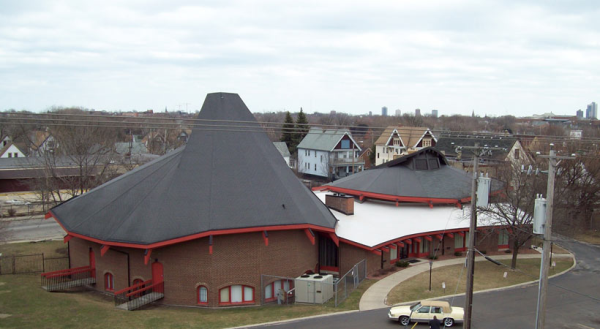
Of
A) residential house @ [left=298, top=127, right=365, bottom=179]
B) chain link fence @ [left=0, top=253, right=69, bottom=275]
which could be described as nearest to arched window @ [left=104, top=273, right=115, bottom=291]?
chain link fence @ [left=0, top=253, right=69, bottom=275]

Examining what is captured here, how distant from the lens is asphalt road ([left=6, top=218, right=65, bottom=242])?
43406mm

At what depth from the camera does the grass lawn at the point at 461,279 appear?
27.2 m

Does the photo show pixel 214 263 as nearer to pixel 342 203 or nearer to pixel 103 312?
pixel 103 312

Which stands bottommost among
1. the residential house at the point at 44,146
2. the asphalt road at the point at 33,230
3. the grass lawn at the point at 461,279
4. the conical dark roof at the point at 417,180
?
the asphalt road at the point at 33,230

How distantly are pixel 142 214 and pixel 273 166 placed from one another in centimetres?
899

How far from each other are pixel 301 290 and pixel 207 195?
7.87 meters

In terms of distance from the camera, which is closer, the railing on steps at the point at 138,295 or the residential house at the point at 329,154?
the railing on steps at the point at 138,295

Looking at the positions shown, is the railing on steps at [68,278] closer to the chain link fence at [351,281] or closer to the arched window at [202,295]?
the arched window at [202,295]

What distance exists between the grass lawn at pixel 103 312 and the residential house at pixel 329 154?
185 ft

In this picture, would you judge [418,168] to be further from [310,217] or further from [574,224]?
[310,217]

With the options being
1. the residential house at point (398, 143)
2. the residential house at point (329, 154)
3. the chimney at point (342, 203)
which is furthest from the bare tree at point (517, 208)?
the residential house at point (398, 143)

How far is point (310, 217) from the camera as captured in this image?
2883cm

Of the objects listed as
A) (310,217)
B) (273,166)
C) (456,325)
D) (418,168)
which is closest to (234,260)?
(310,217)

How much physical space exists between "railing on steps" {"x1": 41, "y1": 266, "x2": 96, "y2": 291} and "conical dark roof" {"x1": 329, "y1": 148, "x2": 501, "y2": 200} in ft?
77.5
